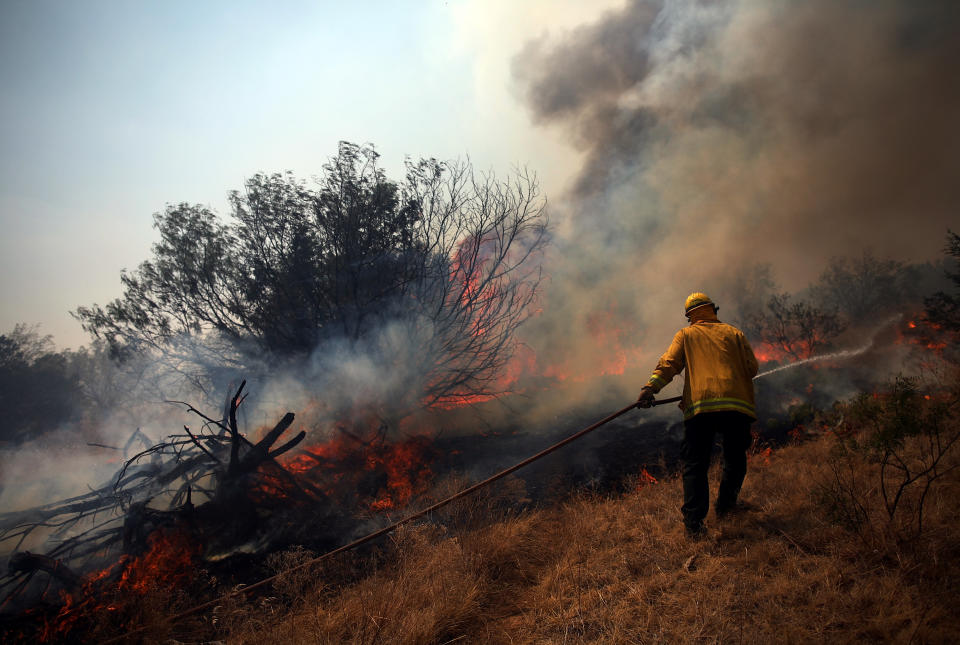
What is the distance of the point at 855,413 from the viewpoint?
3.43 m

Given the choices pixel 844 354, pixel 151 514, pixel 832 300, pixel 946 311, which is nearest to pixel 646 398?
pixel 151 514

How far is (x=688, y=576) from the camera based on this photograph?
294 cm

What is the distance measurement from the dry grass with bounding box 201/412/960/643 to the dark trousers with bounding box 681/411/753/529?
247mm

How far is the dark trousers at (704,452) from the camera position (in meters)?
3.46

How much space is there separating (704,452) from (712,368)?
0.75m

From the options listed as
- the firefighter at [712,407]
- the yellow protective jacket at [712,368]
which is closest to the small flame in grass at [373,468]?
the firefighter at [712,407]

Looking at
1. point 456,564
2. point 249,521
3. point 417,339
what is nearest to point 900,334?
point 417,339

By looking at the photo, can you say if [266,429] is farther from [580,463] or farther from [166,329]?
[580,463]

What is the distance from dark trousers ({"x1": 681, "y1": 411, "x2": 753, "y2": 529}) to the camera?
346cm

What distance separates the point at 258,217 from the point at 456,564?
368 inches

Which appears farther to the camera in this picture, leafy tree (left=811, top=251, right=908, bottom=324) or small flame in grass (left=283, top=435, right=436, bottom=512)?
leafy tree (left=811, top=251, right=908, bottom=324)

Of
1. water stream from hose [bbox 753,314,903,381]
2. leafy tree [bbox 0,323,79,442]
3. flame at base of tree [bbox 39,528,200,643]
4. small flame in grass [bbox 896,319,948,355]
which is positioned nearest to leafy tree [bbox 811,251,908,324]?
water stream from hose [bbox 753,314,903,381]

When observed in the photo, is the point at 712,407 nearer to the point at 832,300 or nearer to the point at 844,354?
the point at 844,354

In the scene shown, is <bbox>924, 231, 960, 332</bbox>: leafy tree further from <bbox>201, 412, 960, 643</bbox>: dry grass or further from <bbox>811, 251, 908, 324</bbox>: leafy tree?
<bbox>201, 412, 960, 643</bbox>: dry grass
